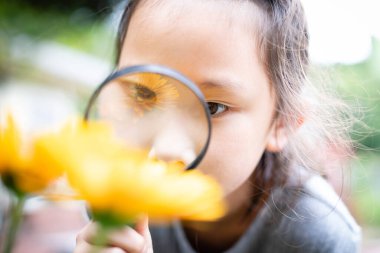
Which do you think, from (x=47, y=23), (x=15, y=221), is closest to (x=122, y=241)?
(x=15, y=221)

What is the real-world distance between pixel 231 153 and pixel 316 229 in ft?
1.23

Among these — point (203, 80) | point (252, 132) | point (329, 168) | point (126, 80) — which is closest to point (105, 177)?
point (126, 80)

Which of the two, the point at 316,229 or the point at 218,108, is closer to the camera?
the point at 218,108

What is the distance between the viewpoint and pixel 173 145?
59 cm

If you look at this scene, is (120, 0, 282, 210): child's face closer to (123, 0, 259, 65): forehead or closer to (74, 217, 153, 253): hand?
(123, 0, 259, 65): forehead

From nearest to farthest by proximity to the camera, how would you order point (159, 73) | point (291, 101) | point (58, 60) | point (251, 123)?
1. point (159, 73)
2. point (251, 123)
3. point (291, 101)
4. point (58, 60)

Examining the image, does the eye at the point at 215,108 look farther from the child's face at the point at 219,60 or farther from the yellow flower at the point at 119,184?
the yellow flower at the point at 119,184

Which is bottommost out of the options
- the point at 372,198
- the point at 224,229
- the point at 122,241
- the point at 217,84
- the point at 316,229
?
the point at 372,198

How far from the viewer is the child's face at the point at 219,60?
31.5 inches

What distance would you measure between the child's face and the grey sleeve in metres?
0.24

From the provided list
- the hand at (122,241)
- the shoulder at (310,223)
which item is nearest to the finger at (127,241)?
the hand at (122,241)

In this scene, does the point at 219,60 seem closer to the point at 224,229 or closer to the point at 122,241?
the point at 122,241

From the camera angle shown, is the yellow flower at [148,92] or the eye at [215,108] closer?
the yellow flower at [148,92]

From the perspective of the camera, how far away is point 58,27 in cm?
440
